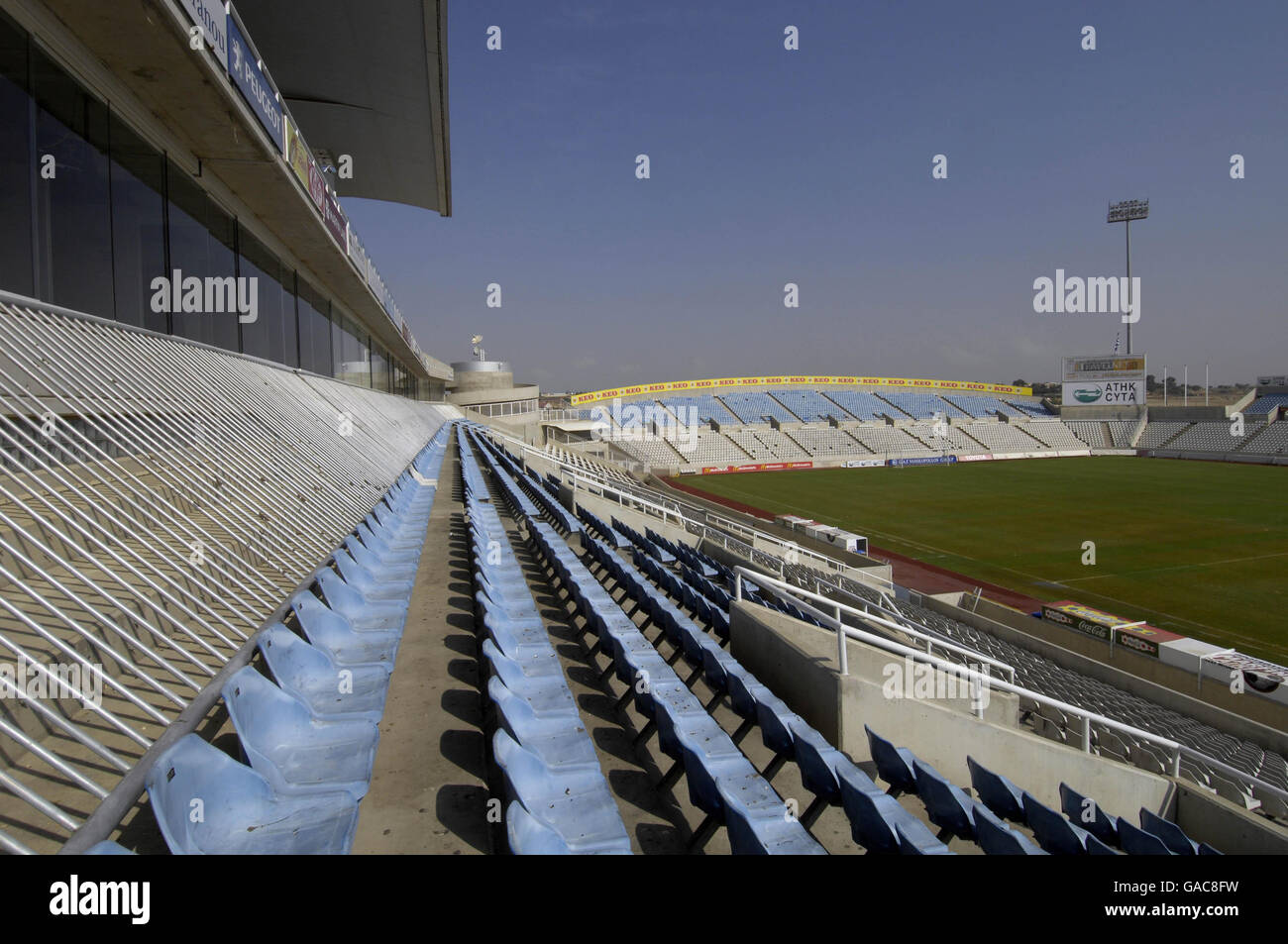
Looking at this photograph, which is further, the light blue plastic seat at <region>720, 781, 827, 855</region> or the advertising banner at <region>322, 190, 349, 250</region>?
the advertising banner at <region>322, 190, 349, 250</region>

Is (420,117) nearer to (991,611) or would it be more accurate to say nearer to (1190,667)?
(991,611)

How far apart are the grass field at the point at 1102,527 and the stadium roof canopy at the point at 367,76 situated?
1832cm

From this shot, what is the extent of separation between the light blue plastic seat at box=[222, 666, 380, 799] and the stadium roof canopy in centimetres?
1140

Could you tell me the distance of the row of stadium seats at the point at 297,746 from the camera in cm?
232

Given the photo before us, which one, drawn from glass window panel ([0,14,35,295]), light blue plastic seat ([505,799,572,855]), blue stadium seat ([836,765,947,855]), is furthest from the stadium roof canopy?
blue stadium seat ([836,765,947,855])

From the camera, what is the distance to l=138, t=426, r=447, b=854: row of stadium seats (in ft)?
7.61

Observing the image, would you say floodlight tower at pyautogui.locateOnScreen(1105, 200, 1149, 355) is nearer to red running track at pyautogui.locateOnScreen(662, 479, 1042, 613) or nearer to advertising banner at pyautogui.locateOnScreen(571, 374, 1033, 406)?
advertising banner at pyautogui.locateOnScreen(571, 374, 1033, 406)

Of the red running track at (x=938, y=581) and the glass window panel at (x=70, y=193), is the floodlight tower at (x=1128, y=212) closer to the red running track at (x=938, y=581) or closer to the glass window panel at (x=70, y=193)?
the red running track at (x=938, y=581)

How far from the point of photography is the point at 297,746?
118 inches

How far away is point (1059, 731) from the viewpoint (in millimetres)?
7508

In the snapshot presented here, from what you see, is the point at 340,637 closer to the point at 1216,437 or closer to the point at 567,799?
the point at 567,799

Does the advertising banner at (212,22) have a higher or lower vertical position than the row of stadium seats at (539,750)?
higher

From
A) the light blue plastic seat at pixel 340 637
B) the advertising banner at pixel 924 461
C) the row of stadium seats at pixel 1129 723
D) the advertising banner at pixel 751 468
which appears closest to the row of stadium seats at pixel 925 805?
the light blue plastic seat at pixel 340 637
